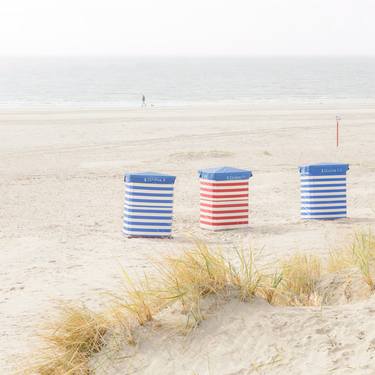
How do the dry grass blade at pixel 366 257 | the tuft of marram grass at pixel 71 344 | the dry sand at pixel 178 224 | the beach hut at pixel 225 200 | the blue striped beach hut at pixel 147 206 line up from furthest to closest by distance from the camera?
the beach hut at pixel 225 200
the blue striped beach hut at pixel 147 206
the dry grass blade at pixel 366 257
the tuft of marram grass at pixel 71 344
the dry sand at pixel 178 224

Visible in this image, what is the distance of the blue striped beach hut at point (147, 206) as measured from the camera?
1325 centimetres

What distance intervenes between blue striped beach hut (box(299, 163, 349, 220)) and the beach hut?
1085 millimetres

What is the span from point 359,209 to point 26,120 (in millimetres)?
30030

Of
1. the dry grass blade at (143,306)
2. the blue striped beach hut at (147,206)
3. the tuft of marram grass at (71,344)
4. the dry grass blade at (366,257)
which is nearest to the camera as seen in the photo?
the tuft of marram grass at (71,344)

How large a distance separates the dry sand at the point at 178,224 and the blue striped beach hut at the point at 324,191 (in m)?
0.31

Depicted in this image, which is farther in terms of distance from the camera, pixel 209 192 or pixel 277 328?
pixel 209 192

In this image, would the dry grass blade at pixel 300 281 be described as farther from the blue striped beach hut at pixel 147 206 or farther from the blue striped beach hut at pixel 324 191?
the blue striped beach hut at pixel 324 191

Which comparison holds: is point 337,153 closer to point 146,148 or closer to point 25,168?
point 146,148

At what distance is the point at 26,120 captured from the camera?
4366 cm

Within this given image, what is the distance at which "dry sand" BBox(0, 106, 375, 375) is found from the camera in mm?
6234

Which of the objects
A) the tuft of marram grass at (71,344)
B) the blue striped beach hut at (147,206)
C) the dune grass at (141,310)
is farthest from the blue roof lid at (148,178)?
the tuft of marram grass at (71,344)

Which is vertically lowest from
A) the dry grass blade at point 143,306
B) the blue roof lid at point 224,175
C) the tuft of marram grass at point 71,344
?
the tuft of marram grass at point 71,344

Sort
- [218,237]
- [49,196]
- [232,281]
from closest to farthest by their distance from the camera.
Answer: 1. [232,281]
2. [218,237]
3. [49,196]

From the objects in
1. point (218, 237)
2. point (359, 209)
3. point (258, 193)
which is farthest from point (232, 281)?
point (258, 193)
